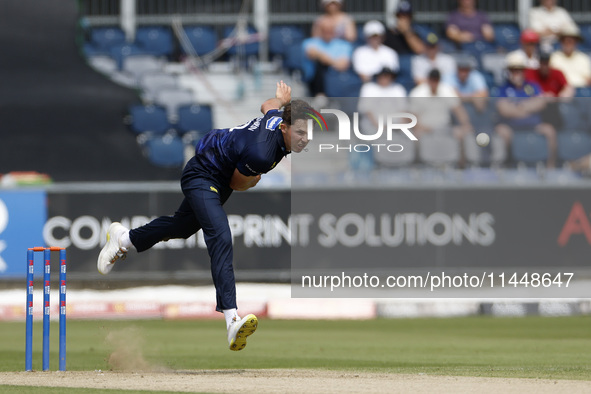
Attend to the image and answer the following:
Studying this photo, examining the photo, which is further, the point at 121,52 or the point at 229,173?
the point at 121,52

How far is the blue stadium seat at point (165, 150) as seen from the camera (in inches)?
569

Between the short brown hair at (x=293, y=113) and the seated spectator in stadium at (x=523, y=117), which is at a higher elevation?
the short brown hair at (x=293, y=113)

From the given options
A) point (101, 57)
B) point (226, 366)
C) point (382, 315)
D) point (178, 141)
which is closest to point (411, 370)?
point (226, 366)

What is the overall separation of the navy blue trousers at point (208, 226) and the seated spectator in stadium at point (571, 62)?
944cm

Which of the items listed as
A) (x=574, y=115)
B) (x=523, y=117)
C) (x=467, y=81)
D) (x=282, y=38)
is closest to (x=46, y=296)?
(x=523, y=117)

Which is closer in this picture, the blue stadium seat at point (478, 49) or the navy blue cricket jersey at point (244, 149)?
the navy blue cricket jersey at point (244, 149)

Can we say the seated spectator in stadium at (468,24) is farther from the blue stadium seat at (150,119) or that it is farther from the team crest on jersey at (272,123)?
the team crest on jersey at (272,123)

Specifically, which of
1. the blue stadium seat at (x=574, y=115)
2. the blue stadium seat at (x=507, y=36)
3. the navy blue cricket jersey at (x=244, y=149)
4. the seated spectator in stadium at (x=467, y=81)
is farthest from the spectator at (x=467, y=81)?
the navy blue cricket jersey at (x=244, y=149)

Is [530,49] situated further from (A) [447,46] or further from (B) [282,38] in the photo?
(B) [282,38]

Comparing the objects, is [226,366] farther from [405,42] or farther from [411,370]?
[405,42]

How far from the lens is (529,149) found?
12992 millimetres

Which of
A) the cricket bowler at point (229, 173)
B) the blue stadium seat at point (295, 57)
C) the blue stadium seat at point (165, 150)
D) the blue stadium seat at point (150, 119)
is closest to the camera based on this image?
the cricket bowler at point (229, 173)

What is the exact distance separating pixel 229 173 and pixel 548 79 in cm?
858

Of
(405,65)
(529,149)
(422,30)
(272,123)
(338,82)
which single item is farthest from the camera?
(422,30)
